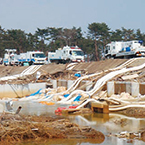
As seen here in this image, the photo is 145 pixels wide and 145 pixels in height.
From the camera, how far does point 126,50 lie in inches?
1565

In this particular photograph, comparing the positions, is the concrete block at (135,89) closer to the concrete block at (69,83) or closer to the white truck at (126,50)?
the concrete block at (69,83)

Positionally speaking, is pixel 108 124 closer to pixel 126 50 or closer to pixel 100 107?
pixel 100 107

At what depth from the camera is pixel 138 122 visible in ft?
48.3

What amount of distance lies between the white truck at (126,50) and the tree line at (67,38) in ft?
94.2

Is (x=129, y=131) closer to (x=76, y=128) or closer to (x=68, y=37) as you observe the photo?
(x=76, y=128)

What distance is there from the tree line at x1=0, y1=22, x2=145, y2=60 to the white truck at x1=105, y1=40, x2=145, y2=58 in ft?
94.2

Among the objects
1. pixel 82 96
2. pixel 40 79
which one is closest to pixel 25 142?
pixel 82 96

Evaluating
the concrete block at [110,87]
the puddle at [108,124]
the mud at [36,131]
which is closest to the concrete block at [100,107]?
the puddle at [108,124]

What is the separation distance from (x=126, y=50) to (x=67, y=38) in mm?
43100

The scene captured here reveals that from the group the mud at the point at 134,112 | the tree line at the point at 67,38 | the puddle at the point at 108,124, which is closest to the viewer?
the puddle at the point at 108,124

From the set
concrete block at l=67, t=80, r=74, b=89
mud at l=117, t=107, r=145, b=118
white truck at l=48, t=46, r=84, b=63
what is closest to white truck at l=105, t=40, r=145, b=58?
white truck at l=48, t=46, r=84, b=63

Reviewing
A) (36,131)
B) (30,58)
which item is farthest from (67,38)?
(36,131)

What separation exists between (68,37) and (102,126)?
68740 millimetres

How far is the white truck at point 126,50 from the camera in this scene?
124 feet
